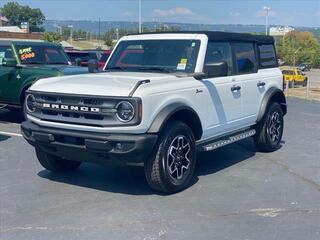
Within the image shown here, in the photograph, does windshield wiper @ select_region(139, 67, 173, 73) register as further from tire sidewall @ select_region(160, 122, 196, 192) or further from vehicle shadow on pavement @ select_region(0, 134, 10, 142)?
vehicle shadow on pavement @ select_region(0, 134, 10, 142)

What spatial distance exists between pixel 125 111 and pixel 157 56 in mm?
1703

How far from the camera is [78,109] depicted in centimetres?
535

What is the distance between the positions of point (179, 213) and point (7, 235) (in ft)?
5.40

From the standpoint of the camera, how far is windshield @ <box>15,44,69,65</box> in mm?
11125

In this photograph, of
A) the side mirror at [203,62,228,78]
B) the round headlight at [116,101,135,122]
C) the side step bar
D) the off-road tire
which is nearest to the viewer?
the round headlight at [116,101,135,122]

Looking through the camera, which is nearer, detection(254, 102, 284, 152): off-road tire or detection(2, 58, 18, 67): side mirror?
detection(254, 102, 284, 152): off-road tire

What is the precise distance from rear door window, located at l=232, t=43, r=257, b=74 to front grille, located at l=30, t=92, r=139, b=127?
105 inches

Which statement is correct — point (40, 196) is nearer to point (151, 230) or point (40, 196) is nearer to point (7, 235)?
point (7, 235)

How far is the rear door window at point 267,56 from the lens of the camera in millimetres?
8039

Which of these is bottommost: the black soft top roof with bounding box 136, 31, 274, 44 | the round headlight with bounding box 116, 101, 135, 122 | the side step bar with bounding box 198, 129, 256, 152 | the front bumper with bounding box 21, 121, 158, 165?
the side step bar with bounding box 198, 129, 256, 152

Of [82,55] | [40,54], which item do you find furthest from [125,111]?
[82,55]

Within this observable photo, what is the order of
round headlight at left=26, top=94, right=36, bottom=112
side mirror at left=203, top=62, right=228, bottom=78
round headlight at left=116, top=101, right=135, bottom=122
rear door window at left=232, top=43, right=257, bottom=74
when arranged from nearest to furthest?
1. round headlight at left=116, top=101, right=135, bottom=122
2. round headlight at left=26, top=94, right=36, bottom=112
3. side mirror at left=203, top=62, right=228, bottom=78
4. rear door window at left=232, top=43, right=257, bottom=74

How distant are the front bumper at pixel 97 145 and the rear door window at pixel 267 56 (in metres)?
3.43

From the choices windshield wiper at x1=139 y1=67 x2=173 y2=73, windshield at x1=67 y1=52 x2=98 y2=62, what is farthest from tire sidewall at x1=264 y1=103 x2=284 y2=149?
windshield at x1=67 y1=52 x2=98 y2=62
